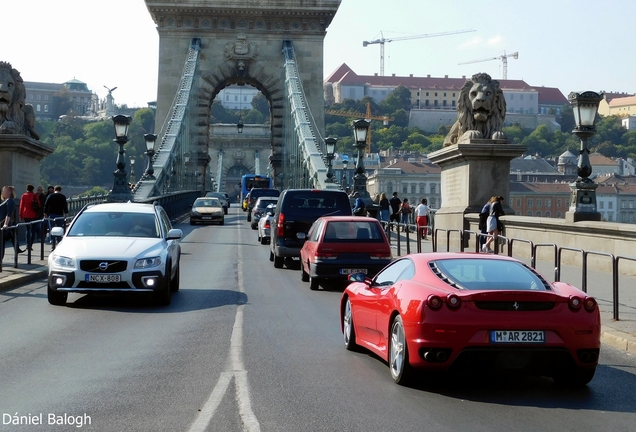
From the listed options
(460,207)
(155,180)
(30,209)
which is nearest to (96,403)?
(30,209)

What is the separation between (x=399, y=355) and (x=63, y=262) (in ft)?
24.5

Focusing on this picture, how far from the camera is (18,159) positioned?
91.5 feet

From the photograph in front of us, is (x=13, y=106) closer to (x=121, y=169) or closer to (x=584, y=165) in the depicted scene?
(x=121, y=169)

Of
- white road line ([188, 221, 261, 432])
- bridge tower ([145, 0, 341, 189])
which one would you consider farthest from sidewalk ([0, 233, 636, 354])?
bridge tower ([145, 0, 341, 189])

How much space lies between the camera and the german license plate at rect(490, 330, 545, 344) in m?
8.63

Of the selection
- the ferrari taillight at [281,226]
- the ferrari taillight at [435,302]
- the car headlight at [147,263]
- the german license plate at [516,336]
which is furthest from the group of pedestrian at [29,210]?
the german license plate at [516,336]

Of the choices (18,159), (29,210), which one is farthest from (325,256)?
(18,159)

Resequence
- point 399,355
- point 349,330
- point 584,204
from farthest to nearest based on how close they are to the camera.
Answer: point 584,204, point 349,330, point 399,355

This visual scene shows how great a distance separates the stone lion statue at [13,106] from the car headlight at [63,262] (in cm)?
1316

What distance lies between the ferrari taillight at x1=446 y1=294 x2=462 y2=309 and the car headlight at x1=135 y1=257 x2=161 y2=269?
293 inches

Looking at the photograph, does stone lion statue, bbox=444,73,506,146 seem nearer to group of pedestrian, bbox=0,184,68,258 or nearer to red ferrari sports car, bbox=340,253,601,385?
group of pedestrian, bbox=0,184,68,258

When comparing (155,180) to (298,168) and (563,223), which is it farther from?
(563,223)

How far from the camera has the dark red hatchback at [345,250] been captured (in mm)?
19172

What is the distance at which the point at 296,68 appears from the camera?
233 feet
